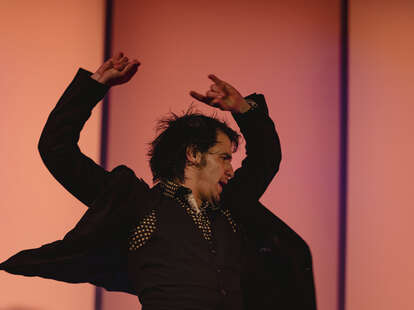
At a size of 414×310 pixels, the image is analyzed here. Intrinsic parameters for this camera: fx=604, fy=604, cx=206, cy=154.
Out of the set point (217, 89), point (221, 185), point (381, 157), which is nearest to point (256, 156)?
point (221, 185)

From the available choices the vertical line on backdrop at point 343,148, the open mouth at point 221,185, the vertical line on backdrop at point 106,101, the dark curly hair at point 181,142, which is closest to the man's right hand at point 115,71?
the dark curly hair at point 181,142

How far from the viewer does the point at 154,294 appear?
156cm

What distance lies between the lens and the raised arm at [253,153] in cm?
173

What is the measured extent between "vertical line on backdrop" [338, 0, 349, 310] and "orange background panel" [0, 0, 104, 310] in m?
0.95

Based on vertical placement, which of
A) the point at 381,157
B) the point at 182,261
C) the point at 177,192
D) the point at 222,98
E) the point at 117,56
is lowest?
the point at 182,261

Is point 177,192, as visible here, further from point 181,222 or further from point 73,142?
point 73,142

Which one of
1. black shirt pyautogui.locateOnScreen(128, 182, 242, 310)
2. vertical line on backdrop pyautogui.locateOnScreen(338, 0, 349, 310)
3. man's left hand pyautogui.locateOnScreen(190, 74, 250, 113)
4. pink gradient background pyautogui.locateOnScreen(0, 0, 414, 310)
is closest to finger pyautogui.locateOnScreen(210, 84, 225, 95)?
man's left hand pyautogui.locateOnScreen(190, 74, 250, 113)

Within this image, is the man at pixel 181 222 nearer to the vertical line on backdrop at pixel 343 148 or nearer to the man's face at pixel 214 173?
the man's face at pixel 214 173

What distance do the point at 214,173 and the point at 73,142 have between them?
0.41 metres

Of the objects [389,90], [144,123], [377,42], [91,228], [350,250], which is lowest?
[350,250]

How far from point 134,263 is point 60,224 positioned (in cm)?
64

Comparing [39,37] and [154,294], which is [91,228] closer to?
[154,294]

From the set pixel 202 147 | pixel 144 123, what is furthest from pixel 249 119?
pixel 144 123

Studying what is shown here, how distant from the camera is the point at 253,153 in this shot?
1.79 metres
